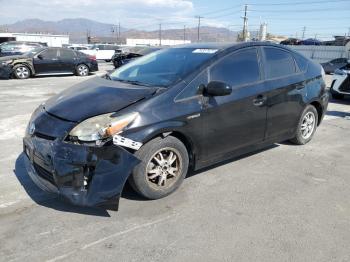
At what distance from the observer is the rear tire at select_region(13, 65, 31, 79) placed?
50.8 feet

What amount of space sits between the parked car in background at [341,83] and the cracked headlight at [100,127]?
8690mm

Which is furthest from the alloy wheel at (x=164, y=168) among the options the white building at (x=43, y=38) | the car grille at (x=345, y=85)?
the white building at (x=43, y=38)

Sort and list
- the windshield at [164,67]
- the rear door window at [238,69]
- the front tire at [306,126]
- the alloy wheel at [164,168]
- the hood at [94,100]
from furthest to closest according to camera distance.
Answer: the front tire at [306,126]
the rear door window at [238,69]
the windshield at [164,67]
the alloy wheel at [164,168]
the hood at [94,100]

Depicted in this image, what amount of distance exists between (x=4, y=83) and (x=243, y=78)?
1215cm

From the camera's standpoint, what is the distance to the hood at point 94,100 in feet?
11.7

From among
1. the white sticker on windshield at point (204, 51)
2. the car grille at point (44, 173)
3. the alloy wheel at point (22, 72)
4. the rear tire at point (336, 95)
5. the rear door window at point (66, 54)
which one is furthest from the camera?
the rear door window at point (66, 54)

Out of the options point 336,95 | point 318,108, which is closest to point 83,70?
point 336,95

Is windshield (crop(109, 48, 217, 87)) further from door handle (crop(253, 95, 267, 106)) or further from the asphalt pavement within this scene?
the asphalt pavement

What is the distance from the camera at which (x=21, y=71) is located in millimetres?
15648

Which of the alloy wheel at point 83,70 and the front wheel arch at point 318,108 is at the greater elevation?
the front wheel arch at point 318,108

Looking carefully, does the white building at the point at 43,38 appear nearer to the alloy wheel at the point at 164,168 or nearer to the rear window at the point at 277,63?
the rear window at the point at 277,63

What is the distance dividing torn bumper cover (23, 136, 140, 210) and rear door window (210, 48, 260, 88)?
60.7 inches

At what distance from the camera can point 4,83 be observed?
13977 mm

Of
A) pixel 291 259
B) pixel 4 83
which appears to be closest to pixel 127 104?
pixel 291 259
